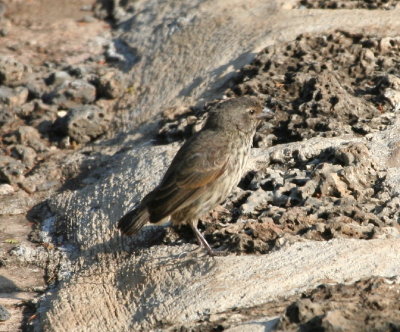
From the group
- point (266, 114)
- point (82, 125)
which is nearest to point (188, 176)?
point (266, 114)

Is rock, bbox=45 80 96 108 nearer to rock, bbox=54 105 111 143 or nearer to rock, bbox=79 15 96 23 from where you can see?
rock, bbox=54 105 111 143

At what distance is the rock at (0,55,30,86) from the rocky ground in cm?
2

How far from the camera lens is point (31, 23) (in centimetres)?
1166

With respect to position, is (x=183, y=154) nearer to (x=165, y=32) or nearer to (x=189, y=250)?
(x=189, y=250)

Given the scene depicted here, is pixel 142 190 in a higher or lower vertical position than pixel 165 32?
lower

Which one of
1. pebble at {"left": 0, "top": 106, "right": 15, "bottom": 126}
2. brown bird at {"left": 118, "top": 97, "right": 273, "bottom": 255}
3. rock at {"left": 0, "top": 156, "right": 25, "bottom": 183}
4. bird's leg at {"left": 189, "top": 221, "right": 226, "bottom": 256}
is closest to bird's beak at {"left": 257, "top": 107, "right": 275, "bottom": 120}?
brown bird at {"left": 118, "top": 97, "right": 273, "bottom": 255}

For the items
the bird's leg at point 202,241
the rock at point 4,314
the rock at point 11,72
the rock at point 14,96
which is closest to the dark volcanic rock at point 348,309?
the bird's leg at point 202,241

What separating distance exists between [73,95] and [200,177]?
373cm

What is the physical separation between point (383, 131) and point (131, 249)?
235 centimetres

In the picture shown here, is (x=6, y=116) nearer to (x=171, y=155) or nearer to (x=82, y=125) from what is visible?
(x=82, y=125)

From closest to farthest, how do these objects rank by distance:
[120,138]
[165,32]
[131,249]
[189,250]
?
[189,250] < [131,249] < [120,138] < [165,32]

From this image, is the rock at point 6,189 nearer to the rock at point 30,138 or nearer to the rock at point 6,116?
the rock at point 30,138

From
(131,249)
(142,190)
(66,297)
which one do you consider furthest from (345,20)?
(66,297)

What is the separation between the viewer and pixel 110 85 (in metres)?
9.29
